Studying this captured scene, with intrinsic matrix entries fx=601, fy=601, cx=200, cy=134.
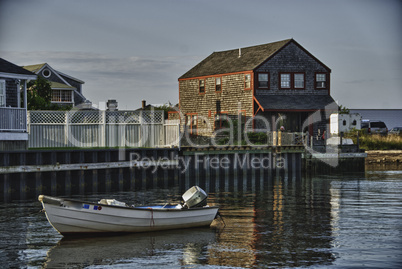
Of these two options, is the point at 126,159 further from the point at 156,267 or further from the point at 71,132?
the point at 156,267

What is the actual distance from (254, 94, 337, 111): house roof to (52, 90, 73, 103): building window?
24.5 m

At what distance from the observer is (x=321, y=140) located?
5147cm

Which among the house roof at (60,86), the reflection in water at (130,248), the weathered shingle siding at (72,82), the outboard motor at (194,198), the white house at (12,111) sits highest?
the weathered shingle siding at (72,82)

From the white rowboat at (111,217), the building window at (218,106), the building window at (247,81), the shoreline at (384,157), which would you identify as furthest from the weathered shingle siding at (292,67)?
the white rowboat at (111,217)

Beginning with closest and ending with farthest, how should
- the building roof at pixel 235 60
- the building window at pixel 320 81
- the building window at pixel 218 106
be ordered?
1. the building roof at pixel 235 60
2. the building window at pixel 320 81
3. the building window at pixel 218 106

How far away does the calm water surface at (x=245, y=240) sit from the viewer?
1647 cm

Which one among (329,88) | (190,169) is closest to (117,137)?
(190,169)

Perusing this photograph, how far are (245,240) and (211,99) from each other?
36.5m

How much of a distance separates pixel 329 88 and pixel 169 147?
21.2m

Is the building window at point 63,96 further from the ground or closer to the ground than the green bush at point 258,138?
further from the ground

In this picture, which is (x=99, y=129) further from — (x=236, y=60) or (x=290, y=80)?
(x=236, y=60)

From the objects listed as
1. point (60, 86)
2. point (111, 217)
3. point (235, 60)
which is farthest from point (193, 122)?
point (111, 217)

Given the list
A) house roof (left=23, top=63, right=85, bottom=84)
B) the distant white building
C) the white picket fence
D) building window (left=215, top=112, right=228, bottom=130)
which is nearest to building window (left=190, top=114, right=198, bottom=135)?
building window (left=215, top=112, right=228, bottom=130)

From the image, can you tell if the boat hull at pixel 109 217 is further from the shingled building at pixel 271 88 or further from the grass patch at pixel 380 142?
the grass patch at pixel 380 142
